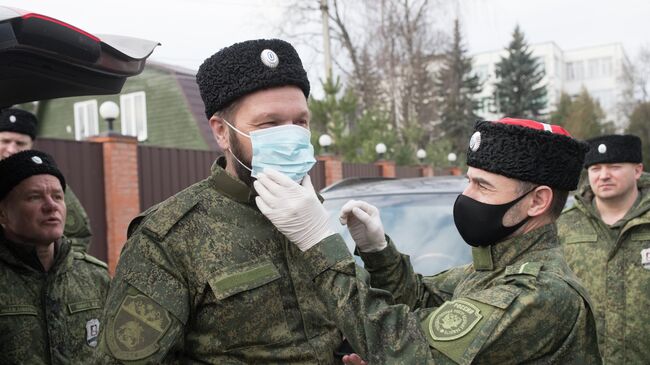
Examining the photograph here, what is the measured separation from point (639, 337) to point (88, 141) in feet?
21.4

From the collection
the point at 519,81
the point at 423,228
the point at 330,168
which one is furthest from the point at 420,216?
the point at 519,81

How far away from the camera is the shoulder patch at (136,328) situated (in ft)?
5.62

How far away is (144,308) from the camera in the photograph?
176 centimetres

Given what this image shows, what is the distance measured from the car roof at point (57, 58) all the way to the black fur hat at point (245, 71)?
0.21 m

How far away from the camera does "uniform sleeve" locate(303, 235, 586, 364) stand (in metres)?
1.88

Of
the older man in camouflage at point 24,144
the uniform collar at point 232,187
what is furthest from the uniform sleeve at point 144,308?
the older man in camouflage at point 24,144

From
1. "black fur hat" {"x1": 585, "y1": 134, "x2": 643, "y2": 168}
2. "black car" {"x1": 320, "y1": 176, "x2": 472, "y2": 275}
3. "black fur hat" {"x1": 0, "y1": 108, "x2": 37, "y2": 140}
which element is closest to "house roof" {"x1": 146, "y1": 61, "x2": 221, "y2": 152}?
"black fur hat" {"x1": 0, "y1": 108, "x2": 37, "y2": 140}

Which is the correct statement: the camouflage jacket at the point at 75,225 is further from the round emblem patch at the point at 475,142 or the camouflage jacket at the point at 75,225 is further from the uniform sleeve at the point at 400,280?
the round emblem patch at the point at 475,142

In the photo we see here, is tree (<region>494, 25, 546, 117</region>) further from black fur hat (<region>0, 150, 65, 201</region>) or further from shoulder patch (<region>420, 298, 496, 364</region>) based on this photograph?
shoulder patch (<region>420, 298, 496, 364</region>)

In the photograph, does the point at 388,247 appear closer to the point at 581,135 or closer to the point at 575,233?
the point at 575,233

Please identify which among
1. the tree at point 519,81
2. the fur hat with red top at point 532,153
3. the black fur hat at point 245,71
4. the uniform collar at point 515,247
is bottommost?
the uniform collar at point 515,247

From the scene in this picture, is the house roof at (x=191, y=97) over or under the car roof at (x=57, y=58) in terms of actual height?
over

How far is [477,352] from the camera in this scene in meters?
1.90

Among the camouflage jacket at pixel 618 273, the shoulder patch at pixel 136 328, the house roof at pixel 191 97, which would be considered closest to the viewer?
the shoulder patch at pixel 136 328
